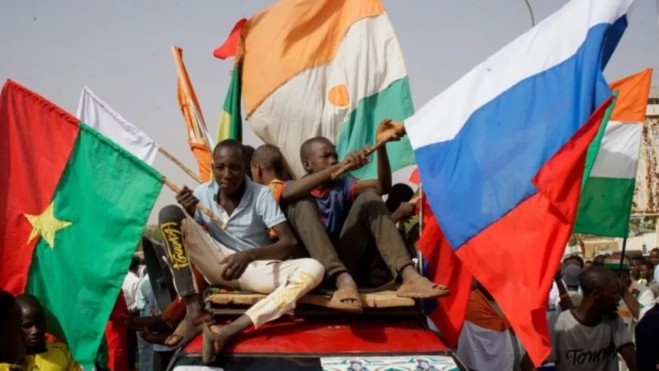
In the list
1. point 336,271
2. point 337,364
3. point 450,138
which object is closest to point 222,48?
point 450,138

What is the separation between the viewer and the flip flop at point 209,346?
152 inches

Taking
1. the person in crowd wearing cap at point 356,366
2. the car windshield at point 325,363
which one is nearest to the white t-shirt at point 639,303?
the car windshield at point 325,363

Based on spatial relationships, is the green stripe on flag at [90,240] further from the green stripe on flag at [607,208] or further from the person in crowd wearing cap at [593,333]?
the green stripe on flag at [607,208]

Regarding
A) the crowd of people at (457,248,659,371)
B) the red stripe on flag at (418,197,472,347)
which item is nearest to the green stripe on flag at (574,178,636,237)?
the crowd of people at (457,248,659,371)

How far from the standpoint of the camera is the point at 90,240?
16.9 feet

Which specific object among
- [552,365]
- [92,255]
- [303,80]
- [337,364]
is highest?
[303,80]

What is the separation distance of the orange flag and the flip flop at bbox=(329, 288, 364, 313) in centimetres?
322

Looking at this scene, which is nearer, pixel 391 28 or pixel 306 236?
pixel 306 236

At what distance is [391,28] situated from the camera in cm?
731

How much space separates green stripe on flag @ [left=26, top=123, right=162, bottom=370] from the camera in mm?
5027

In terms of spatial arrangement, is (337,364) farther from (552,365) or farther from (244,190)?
(552,365)

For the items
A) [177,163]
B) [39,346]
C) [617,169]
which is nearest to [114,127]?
[177,163]

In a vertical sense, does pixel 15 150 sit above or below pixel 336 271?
above

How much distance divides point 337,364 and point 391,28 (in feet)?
13.4
